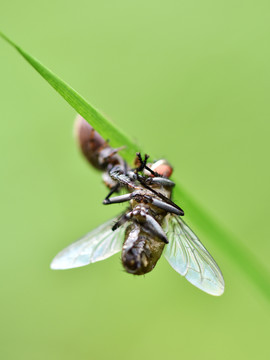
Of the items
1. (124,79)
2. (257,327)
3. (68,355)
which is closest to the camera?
(257,327)

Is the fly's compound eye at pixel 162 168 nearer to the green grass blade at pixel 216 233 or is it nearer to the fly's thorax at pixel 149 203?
the fly's thorax at pixel 149 203

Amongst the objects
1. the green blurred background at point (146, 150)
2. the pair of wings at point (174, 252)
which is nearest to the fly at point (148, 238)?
the pair of wings at point (174, 252)

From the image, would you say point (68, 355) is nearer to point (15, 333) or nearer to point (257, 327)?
point (15, 333)

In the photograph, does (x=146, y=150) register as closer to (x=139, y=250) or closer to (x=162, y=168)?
(x=162, y=168)

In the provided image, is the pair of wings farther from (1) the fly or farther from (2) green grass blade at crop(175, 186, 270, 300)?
(2) green grass blade at crop(175, 186, 270, 300)

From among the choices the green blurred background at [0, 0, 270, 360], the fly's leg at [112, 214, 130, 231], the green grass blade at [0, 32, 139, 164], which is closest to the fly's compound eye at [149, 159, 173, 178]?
the green grass blade at [0, 32, 139, 164]

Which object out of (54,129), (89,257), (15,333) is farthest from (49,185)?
(89,257)
